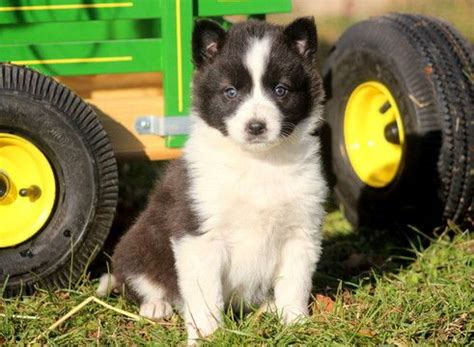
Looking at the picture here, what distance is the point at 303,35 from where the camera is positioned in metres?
4.29

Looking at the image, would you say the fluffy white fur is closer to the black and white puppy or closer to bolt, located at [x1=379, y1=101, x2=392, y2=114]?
the black and white puppy

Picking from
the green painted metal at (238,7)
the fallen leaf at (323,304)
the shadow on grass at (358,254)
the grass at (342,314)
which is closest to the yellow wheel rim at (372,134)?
the shadow on grass at (358,254)

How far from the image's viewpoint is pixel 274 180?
432cm

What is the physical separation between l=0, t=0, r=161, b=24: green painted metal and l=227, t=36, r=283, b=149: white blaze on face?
4.15 feet

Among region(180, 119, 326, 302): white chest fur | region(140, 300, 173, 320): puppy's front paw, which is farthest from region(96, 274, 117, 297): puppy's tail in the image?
region(180, 119, 326, 302): white chest fur

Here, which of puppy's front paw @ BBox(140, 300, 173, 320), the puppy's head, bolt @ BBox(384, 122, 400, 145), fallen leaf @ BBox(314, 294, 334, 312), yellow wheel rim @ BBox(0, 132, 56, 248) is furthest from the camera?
bolt @ BBox(384, 122, 400, 145)

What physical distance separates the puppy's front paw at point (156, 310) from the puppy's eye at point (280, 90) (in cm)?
123

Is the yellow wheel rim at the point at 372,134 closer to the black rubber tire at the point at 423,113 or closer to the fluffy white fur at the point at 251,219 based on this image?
the black rubber tire at the point at 423,113

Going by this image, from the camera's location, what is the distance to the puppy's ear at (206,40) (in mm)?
4219

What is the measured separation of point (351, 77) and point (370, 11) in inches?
133

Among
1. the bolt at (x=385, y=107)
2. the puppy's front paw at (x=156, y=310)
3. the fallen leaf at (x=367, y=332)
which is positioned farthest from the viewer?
the bolt at (x=385, y=107)

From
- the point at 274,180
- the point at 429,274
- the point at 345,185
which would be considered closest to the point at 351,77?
the point at 345,185

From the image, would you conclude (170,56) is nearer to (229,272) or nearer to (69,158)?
(69,158)

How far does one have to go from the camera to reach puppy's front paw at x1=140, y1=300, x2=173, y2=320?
457 cm
